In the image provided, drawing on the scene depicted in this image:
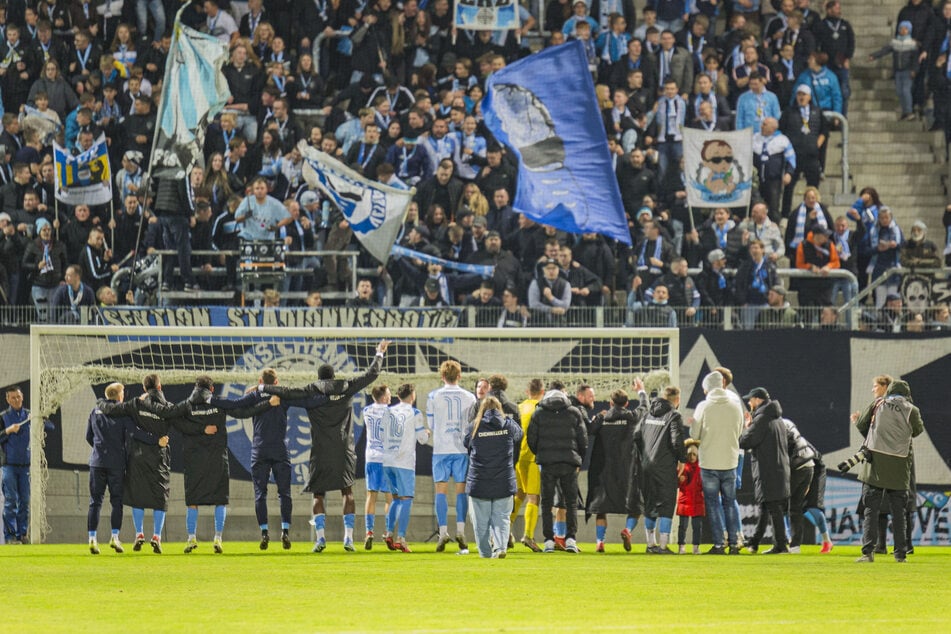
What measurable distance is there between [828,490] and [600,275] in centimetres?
449

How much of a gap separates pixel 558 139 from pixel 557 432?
8.01 m

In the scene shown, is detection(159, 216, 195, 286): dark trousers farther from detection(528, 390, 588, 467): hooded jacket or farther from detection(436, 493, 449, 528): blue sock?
detection(528, 390, 588, 467): hooded jacket

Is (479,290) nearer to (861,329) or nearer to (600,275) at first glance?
(600,275)

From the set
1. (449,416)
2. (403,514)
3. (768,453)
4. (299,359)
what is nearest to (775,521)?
(768,453)

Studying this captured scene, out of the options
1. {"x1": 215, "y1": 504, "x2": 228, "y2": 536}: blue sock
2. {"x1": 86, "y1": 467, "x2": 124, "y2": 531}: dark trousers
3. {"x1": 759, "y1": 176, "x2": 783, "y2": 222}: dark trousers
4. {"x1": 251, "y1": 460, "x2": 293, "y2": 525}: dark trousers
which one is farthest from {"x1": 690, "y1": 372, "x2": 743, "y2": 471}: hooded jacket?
{"x1": 759, "y1": 176, "x2": 783, "y2": 222}: dark trousers

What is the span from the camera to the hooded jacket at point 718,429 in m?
17.9

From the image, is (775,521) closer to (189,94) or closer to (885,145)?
(189,94)

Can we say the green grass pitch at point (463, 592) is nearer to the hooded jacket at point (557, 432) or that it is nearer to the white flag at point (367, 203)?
the hooded jacket at point (557, 432)

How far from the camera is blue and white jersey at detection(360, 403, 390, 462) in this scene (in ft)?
60.1

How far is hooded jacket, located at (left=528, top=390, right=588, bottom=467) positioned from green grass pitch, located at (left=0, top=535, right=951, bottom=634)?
105cm

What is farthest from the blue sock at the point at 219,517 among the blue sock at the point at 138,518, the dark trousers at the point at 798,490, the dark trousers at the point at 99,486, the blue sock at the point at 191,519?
the dark trousers at the point at 798,490

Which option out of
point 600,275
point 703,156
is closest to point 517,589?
point 600,275

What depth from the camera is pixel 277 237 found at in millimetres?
23328

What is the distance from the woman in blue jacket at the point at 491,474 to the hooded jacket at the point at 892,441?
352 centimetres
